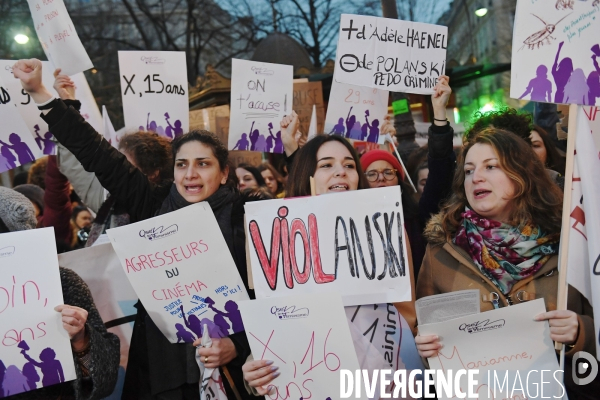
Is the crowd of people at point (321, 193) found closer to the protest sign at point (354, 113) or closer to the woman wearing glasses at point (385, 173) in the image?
the woman wearing glasses at point (385, 173)

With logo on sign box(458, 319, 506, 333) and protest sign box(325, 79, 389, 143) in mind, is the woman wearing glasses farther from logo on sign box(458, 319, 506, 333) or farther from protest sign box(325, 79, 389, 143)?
logo on sign box(458, 319, 506, 333)

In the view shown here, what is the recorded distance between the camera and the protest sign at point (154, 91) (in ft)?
15.1

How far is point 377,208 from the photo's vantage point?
102 inches

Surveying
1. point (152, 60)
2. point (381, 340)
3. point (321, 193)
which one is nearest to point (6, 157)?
point (152, 60)

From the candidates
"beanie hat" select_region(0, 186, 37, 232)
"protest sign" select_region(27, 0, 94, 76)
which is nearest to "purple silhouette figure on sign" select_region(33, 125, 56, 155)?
"protest sign" select_region(27, 0, 94, 76)

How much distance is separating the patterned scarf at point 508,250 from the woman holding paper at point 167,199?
3.42 feet

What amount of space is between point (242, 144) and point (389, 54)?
1.27 meters

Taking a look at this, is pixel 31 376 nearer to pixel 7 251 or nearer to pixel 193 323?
pixel 7 251

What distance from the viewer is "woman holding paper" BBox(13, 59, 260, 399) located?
9.31 feet

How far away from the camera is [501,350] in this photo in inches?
95.1

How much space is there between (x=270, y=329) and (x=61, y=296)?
86cm

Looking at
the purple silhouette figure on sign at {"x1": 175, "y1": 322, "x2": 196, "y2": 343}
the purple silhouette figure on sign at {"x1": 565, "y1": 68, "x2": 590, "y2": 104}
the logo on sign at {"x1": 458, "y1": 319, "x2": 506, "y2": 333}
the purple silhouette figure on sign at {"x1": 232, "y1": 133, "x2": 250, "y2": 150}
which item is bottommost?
the purple silhouette figure on sign at {"x1": 175, "y1": 322, "x2": 196, "y2": 343}

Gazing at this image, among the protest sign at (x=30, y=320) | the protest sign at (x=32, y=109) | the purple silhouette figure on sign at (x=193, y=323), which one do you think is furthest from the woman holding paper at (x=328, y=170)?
the protest sign at (x=32, y=109)

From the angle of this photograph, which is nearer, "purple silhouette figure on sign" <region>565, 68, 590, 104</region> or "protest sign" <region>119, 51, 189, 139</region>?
"purple silhouette figure on sign" <region>565, 68, 590, 104</region>
